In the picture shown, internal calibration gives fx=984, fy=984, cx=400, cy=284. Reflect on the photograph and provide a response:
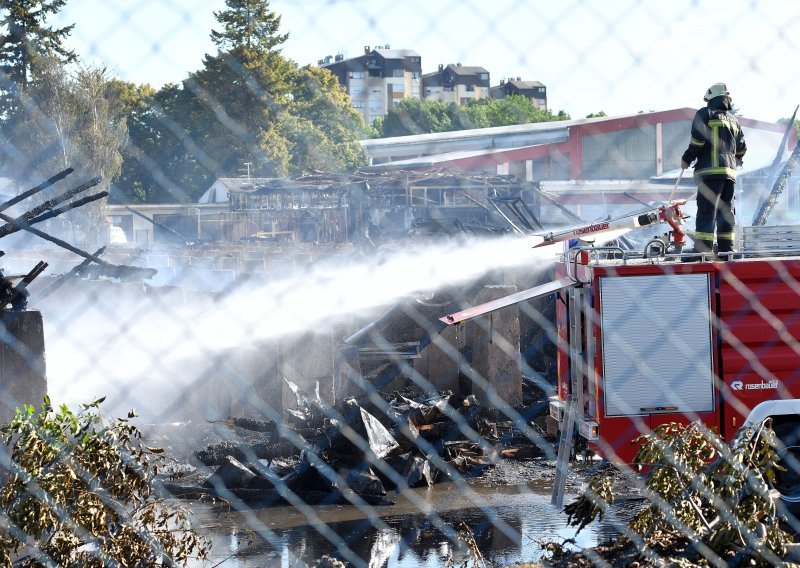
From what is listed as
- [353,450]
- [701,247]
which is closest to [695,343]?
[701,247]

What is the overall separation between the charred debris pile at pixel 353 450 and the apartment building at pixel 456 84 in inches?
156

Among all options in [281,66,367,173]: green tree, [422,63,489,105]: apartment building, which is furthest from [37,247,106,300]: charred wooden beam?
[281,66,367,173]: green tree

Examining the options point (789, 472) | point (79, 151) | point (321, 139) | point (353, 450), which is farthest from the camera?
point (321, 139)

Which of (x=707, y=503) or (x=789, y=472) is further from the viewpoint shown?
(x=789, y=472)

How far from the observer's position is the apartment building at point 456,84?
9.43 feet

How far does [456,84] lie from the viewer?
3.48m

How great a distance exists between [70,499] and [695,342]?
446 cm

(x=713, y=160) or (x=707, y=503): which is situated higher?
(x=713, y=160)

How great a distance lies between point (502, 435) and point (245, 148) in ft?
113

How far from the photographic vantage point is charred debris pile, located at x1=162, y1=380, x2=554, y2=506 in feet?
26.0

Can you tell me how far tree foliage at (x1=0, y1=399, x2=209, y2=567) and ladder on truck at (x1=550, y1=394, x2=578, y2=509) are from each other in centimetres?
367

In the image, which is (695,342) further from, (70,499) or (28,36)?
(28,36)

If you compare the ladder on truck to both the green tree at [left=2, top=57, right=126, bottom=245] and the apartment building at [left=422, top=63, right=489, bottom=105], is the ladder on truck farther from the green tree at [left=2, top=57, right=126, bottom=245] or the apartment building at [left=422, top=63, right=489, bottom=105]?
the green tree at [left=2, top=57, right=126, bottom=245]

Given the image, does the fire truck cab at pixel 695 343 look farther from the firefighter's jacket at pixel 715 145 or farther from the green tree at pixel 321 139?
the green tree at pixel 321 139
